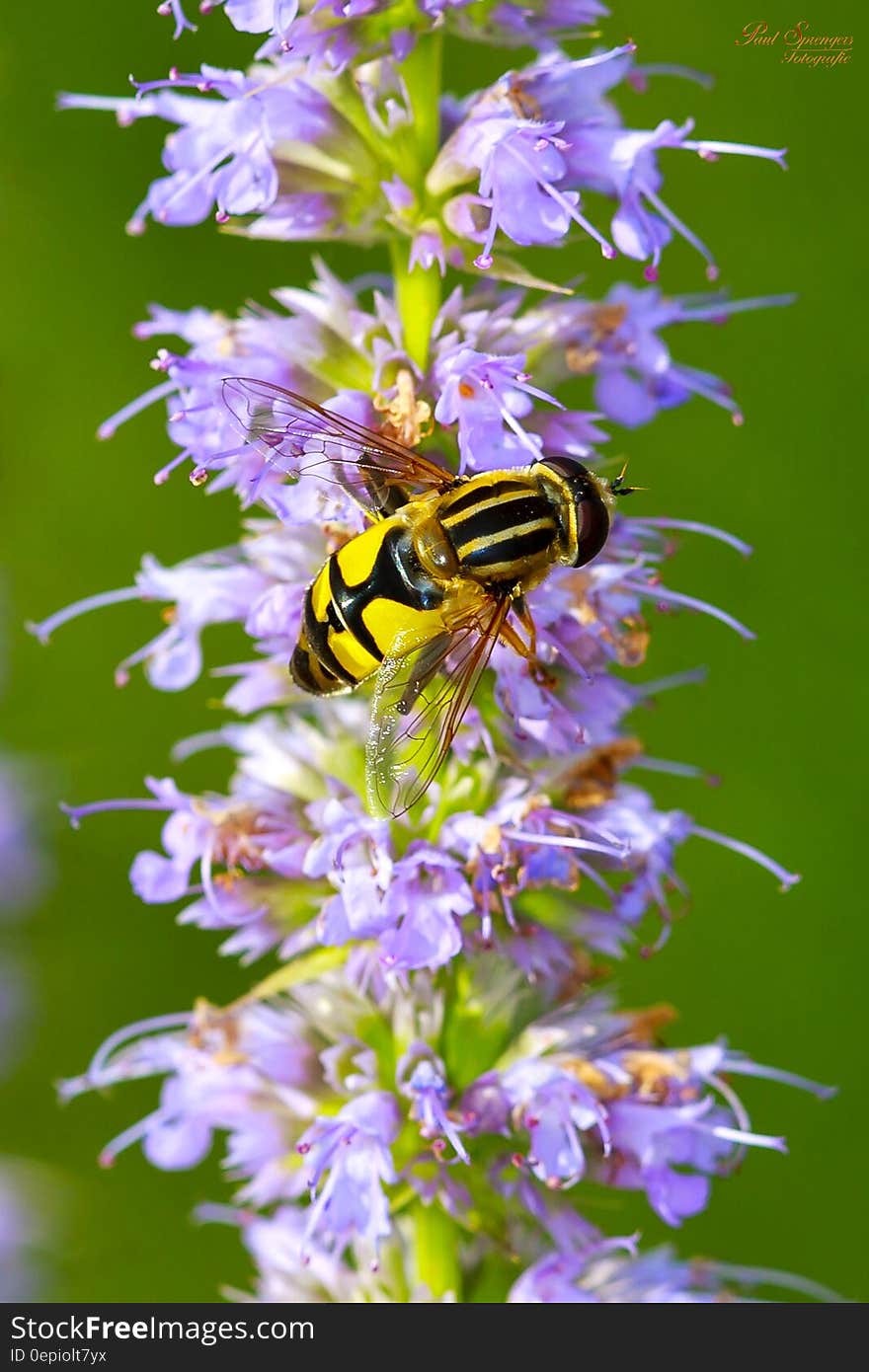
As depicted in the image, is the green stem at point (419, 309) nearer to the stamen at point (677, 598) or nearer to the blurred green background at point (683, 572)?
the stamen at point (677, 598)

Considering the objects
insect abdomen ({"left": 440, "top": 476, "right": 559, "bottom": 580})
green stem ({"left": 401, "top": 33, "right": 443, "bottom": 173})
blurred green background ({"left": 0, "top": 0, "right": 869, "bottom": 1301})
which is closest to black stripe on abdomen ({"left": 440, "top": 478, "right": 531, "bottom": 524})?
insect abdomen ({"left": 440, "top": 476, "right": 559, "bottom": 580})

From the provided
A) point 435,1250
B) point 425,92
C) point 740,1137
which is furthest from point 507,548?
point 435,1250

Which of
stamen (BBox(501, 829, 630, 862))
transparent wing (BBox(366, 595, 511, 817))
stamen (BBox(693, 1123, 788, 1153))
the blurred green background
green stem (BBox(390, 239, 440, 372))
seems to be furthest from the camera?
the blurred green background

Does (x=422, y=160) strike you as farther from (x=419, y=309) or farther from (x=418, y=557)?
(x=418, y=557)

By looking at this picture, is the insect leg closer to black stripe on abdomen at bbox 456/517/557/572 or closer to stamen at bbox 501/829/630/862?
black stripe on abdomen at bbox 456/517/557/572

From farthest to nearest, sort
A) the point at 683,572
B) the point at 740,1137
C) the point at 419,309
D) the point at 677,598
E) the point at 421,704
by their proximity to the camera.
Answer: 1. the point at 683,572
2. the point at 677,598
3. the point at 740,1137
4. the point at 419,309
5. the point at 421,704

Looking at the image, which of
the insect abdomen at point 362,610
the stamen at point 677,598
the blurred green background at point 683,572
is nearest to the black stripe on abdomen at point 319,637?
the insect abdomen at point 362,610
